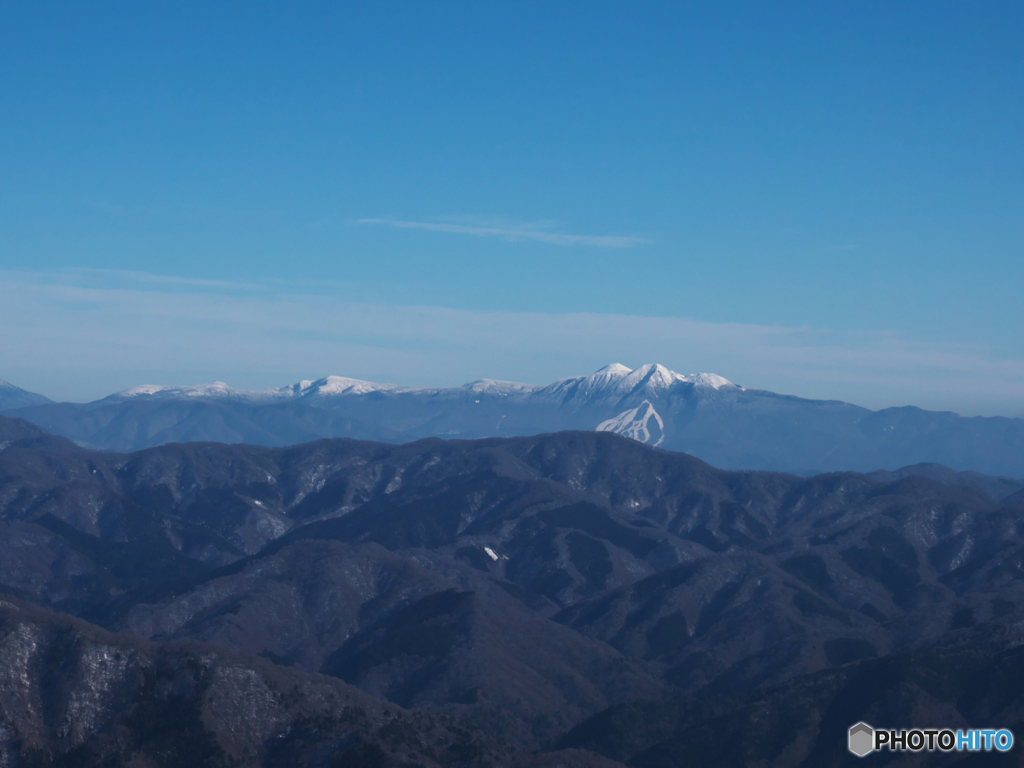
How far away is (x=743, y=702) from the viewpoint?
6314 inches

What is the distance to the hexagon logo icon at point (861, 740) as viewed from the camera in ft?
456

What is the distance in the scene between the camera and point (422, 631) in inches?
7707

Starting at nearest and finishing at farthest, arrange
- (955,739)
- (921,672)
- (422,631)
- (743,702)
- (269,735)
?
1. (269,735)
2. (955,739)
3. (921,672)
4. (743,702)
5. (422,631)

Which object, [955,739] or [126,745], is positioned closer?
[126,745]

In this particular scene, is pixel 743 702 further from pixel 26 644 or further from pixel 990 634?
pixel 26 644

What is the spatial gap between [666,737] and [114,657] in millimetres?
80942

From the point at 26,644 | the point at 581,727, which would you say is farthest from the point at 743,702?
the point at 26,644

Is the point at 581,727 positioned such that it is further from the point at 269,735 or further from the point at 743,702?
the point at 269,735

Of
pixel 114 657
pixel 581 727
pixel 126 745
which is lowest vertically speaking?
pixel 581 727

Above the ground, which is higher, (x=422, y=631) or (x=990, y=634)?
(x=990, y=634)

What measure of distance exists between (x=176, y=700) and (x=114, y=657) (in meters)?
9.40

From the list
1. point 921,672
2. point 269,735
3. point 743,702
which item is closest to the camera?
point 269,735

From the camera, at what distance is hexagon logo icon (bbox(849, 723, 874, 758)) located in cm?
13888

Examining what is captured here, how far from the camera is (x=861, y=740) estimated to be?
5527 inches
